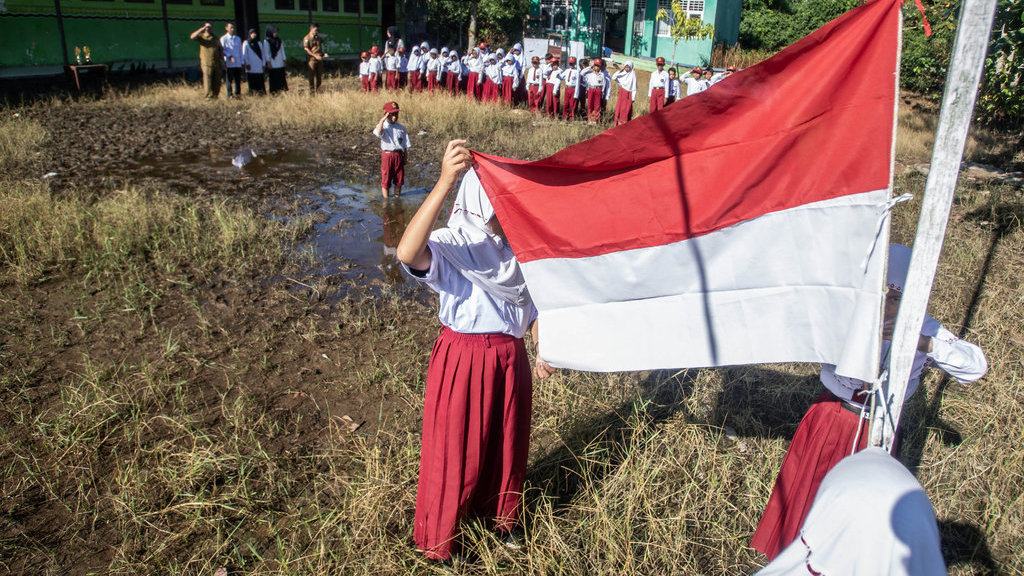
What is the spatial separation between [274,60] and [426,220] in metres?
16.8

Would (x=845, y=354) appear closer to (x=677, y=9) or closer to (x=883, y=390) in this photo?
(x=883, y=390)

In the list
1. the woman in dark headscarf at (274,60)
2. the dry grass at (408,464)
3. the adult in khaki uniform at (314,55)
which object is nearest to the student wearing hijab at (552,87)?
the adult in khaki uniform at (314,55)

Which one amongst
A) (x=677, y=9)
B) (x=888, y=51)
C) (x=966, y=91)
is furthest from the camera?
(x=677, y=9)

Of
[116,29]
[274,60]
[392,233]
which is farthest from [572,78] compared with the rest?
[116,29]

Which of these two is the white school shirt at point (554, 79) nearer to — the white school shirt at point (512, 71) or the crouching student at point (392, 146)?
the white school shirt at point (512, 71)

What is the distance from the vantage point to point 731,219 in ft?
7.51

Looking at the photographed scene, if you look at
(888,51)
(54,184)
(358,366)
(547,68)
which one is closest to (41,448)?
(358,366)

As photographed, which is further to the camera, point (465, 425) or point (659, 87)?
point (659, 87)

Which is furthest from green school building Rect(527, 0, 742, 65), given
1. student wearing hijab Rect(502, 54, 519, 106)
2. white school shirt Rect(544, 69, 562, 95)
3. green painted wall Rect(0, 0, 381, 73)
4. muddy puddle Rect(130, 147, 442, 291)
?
muddy puddle Rect(130, 147, 442, 291)

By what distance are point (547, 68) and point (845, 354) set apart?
15.4 m

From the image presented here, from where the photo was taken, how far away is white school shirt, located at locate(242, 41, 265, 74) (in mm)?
16125

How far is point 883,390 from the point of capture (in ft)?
6.38

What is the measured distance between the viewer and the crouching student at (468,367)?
248cm

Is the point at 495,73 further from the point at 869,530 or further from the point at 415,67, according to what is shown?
the point at 869,530
